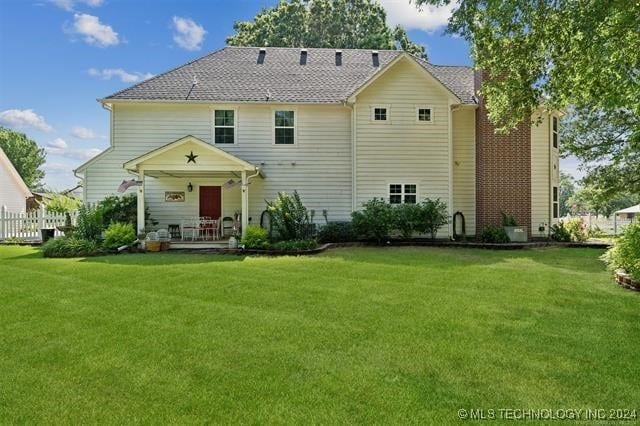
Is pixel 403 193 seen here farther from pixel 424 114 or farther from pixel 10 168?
pixel 10 168

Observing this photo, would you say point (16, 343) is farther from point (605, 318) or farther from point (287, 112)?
point (287, 112)

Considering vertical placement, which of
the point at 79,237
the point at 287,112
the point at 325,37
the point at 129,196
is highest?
the point at 325,37

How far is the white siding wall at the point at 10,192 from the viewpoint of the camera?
976 inches

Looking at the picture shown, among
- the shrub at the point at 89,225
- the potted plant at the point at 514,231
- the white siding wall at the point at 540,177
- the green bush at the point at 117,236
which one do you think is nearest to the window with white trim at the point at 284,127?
the green bush at the point at 117,236

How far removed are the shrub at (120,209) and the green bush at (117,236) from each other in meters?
0.98

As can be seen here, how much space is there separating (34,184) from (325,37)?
5458 cm

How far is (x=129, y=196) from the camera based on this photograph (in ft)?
50.2

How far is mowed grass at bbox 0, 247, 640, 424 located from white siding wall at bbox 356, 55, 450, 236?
25.3ft

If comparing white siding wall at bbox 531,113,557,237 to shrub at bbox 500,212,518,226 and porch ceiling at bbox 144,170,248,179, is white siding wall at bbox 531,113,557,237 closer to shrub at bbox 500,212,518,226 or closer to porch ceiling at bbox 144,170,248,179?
shrub at bbox 500,212,518,226

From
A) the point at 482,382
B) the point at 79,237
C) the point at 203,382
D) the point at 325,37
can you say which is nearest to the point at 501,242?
the point at 482,382

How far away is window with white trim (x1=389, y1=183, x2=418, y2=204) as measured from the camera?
52.9ft

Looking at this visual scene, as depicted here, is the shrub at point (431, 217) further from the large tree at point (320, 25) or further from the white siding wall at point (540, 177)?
the large tree at point (320, 25)

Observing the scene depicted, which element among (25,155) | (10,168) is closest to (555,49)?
(10,168)

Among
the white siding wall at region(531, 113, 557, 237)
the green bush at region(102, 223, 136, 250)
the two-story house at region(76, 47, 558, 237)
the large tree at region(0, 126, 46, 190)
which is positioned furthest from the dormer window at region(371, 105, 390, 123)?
the large tree at region(0, 126, 46, 190)
